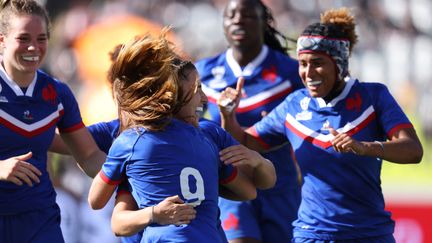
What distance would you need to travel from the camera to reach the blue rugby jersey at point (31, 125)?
5277mm

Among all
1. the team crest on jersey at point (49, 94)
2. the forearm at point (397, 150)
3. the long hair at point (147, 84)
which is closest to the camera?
the long hair at point (147, 84)

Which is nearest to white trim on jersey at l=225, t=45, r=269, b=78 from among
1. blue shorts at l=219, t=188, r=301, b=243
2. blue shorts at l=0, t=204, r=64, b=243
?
blue shorts at l=219, t=188, r=301, b=243

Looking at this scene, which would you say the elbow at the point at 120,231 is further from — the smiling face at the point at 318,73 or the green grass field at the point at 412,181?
the green grass field at the point at 412,181

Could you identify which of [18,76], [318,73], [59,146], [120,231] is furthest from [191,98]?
[59,146]

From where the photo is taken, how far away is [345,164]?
5.41 metres

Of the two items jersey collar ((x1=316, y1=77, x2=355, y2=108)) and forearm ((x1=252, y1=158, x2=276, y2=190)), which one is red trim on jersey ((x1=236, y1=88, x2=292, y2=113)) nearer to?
jersey collar ((x1=316, y1=77, x2=355, y2=108))

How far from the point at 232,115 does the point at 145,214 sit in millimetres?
1635

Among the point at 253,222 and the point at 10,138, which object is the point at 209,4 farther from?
the point at 10,138

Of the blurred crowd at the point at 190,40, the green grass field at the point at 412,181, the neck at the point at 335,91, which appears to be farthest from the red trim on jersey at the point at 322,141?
the green grass field at the point at 412,181

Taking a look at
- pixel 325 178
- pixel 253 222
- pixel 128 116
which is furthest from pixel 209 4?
pixel 128 116

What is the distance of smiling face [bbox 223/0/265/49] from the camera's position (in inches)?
267

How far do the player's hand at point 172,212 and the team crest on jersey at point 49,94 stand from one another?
1.45m

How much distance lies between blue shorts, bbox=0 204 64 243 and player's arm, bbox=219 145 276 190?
1.30 metres

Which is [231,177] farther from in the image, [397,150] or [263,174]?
[397,150]
